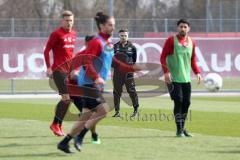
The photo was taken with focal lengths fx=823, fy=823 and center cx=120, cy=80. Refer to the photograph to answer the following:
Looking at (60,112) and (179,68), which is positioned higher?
(179,68)

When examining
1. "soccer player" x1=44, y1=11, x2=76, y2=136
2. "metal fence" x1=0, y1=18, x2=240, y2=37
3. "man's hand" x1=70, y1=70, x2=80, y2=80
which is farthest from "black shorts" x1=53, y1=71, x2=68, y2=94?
"metal fence" x1=0, y1=18, x2=240, y2=37

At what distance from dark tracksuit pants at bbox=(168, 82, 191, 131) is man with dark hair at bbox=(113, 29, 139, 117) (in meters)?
4.46

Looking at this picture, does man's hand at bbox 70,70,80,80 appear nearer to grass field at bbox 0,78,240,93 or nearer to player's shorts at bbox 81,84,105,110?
player's shorts at bbox 81,84,105,110

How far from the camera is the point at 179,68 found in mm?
14664

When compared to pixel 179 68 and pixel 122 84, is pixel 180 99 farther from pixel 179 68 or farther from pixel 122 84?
pixel 122 84

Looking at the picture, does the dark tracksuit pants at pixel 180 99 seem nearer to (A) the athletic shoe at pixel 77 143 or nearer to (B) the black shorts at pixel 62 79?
(B) the black shorts at pixel 62 79

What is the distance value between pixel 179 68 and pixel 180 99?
1.81 feet

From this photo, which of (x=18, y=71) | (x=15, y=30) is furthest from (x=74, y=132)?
(x=15, y=30)

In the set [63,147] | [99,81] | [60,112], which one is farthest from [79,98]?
[99,81]

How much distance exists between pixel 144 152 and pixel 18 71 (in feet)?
61.2

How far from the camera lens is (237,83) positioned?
34.0 meters

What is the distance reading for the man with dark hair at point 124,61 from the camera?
19.4 m

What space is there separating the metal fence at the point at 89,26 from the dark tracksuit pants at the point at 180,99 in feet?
69.7

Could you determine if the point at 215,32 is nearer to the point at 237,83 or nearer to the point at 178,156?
the point at 237,83
